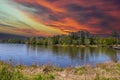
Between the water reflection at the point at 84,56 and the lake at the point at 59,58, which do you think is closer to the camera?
the lake at the point at 59,58

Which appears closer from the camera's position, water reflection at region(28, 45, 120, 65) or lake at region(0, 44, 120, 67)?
lake at region(0, 44, 120, 67)

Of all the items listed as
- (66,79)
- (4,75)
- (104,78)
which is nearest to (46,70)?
(66,79)

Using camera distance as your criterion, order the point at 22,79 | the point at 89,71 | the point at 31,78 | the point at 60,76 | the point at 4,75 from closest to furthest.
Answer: the point at 4,75 < the point at 22,79 < the point at 31,78 < the point at 60,76 < the point at 89,71

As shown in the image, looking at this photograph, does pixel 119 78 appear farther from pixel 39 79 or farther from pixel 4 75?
pixel 4 75

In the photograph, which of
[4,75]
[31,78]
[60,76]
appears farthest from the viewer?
[60,76]

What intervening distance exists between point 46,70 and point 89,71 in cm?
272

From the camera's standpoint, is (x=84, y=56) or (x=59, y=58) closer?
(x=59, y=58)

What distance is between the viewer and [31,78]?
1312 cm

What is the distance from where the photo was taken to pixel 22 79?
40.0 feet

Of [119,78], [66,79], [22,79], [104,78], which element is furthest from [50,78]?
[119,78]

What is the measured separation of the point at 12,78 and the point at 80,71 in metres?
6.06

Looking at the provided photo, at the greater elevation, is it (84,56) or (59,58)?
(59,58)

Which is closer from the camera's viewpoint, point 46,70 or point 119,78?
point 119,78

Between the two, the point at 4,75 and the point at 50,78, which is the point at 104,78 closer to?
the point at 50,78
